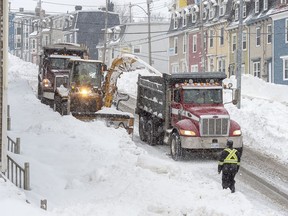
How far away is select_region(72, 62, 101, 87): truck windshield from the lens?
2217 cm

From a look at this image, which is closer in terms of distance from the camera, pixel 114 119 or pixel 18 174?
pixel 18 174

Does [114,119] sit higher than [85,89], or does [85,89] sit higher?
[85,89]

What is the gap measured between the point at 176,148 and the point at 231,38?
3520cm

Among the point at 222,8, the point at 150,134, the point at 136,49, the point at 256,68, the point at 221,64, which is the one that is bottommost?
the point at 150,134

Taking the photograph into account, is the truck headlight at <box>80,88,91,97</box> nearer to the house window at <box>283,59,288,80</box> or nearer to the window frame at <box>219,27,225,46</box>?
the house window at <box>283,59,288,80</box>

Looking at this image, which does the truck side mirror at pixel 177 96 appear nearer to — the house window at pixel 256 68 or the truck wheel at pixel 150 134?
the truck wheel at pixel 150 134

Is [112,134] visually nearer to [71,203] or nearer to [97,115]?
[97,115]

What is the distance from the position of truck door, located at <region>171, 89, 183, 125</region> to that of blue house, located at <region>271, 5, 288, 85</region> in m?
25.6

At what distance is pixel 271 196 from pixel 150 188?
3.78 metres

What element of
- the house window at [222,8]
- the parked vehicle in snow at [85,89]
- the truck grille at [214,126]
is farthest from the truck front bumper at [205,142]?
the house window at [222,8]

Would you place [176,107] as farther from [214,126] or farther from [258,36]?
[258,36]

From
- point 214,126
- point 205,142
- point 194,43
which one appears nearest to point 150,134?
point 205,142

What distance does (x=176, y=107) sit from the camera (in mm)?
19484

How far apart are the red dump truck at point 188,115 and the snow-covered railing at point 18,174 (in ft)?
22.3
